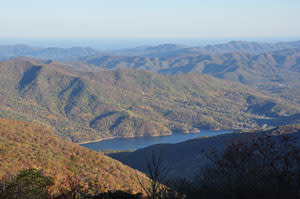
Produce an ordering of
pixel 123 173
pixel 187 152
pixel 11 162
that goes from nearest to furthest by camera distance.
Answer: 1. pixel 11 162
2. pixel 123 173
3. pixel 187 152

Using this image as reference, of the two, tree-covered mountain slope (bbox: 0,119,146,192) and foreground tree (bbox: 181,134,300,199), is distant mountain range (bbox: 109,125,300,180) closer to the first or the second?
tree-covered mountain slope (bbox: 0,119,146,192)

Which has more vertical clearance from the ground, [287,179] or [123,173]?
[287,179]

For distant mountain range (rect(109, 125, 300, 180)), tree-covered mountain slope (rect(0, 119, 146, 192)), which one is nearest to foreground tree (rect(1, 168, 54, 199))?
tree-covered mountain slope (rect(0, 119, 146, 192))

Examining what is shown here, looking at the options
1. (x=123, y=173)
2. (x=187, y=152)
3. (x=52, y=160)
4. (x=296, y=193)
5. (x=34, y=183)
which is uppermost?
(x=296, y=193)

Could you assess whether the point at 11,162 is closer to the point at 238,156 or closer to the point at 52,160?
the point at 52,160

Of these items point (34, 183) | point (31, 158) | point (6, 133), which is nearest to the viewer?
point (34, 183)

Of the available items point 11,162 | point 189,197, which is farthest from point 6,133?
point 189,197

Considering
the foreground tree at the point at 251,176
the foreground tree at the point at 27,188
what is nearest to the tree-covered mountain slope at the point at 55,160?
the foreground tree at the point at 27,188

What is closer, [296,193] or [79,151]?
[296,193]

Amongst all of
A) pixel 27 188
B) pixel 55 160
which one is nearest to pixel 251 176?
pixel 27 188
